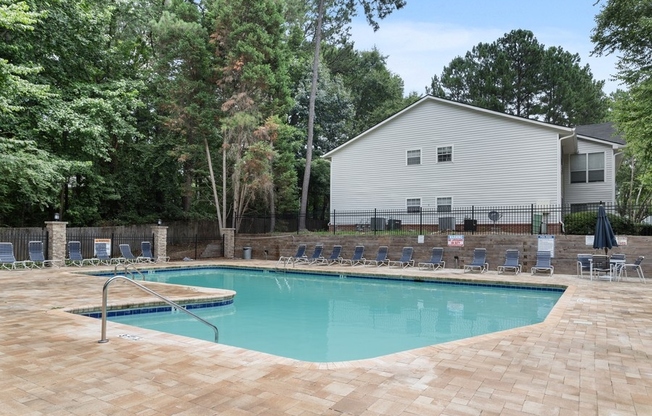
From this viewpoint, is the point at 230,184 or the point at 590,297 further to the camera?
the point at 230,184

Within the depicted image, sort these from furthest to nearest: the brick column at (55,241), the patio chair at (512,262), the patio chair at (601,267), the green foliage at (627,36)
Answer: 1. the brick column at (55,241)
2. the green foliage at (627,36)
3. the patio chair at (512,262)
4. the patio chair at (601,267)

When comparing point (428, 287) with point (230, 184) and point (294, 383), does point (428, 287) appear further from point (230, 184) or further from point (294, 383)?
point (230, 184)

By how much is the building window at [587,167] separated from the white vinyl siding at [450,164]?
4.26 meters

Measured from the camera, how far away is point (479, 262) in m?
15.1

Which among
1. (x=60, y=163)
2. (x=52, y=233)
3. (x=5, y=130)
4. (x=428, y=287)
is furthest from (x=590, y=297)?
(x=5, y=130)

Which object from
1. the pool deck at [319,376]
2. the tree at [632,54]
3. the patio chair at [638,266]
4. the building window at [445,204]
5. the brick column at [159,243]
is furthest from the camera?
the building window at [445,204]

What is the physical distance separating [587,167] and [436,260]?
1087 centimetres

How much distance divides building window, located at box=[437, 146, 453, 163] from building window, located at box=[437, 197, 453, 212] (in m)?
1.88

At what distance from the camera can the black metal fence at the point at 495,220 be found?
15736 millimetres

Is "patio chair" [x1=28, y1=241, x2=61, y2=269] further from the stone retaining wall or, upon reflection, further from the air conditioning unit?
the air conditioning unit

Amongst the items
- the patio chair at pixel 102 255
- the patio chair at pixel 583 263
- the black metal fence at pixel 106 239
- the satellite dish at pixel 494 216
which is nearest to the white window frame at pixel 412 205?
the satellite dish at pixel 494 216

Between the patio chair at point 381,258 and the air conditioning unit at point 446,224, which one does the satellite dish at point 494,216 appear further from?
the patio chair at point 381,258

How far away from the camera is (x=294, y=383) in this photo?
3.74 meters

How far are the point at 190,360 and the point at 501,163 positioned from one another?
18.2 m
